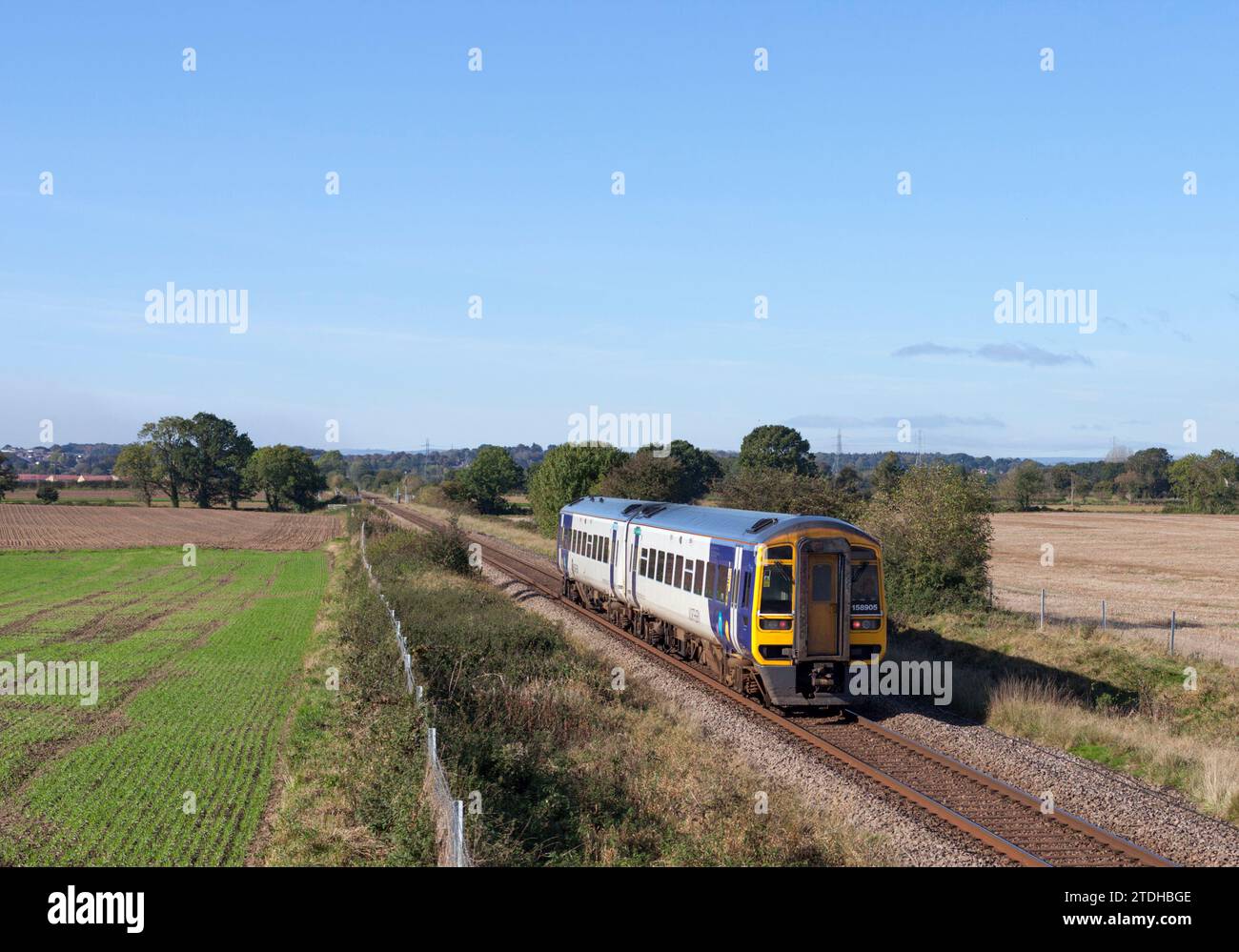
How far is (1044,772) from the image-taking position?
13914 mm

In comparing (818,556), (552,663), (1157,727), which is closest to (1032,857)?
(818,556)

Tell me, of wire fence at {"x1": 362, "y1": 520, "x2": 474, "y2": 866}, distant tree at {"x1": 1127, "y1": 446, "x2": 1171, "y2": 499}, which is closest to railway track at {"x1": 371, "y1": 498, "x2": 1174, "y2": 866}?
wire fence at {"x1": 362, "y1": 520, "x2": 474, "y2": 866}

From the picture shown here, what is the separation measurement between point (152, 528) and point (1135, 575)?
75.3 metres

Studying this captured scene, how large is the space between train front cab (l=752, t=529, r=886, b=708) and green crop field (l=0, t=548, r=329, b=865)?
27.2 feet

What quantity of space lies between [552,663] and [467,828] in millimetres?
11237

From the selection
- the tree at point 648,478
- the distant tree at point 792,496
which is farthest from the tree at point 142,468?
the distant tree at point 792,496

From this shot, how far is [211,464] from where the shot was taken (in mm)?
126500

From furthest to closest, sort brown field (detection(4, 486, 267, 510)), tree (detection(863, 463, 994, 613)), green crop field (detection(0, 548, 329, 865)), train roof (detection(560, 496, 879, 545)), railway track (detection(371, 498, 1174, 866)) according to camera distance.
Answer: brown field (detection(4, 486, 267, 510)) < tree (detection(863, 463, 994, 613)) < train roof (detection(560, 496, 879, 545)) < green crop field (detection(0, 548, 329, 865)) < railway track (detection(371, 498, 1174, 866))

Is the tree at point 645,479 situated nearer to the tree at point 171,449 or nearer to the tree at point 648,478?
the tree at point 648,478

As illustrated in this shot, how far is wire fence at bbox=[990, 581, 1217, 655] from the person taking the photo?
95.0ft

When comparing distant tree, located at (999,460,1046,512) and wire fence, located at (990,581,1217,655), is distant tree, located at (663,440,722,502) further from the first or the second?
wire fence, located at (990,581,1217,655)

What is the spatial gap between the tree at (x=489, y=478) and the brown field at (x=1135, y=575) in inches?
1913

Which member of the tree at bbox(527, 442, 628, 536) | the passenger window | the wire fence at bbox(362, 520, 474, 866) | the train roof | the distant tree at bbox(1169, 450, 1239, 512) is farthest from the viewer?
the distant tree at bbox(1169, 450, 1239, 512)

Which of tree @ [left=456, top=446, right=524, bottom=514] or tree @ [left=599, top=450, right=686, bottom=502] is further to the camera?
tree @ [left=456, top=446, right=524, bottom=514]
